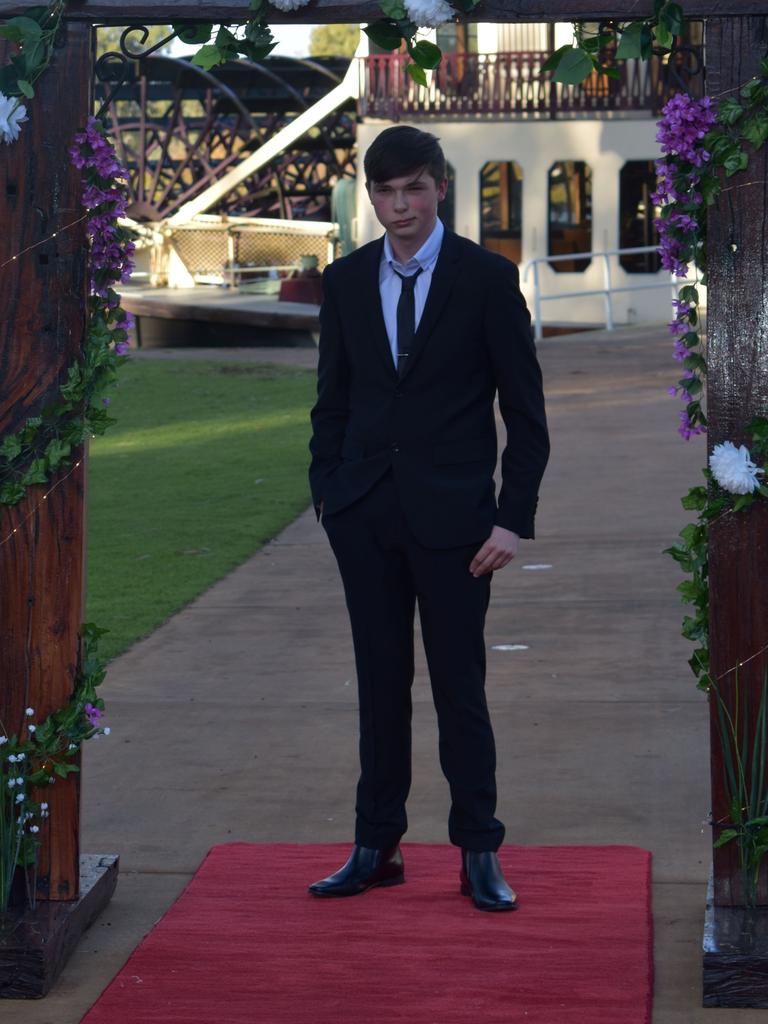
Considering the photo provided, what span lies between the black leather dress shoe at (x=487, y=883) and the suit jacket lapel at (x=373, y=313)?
1202 millimetres

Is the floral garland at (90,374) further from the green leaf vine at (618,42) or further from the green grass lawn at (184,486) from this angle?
the green grass lawn at (184,486)

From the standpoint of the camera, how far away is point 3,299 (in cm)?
430

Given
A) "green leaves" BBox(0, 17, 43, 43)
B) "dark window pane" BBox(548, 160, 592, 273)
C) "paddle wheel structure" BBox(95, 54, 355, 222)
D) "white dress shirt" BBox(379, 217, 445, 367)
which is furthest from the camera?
"paddle wheel structure" BBox(95, 54, 355, 222)

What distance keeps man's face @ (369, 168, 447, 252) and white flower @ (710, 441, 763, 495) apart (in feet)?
2.87

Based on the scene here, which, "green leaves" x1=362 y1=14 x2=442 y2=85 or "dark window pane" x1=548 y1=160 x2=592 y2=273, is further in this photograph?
"dark window pane" x1=548 y1=160 x2=592 y2=273

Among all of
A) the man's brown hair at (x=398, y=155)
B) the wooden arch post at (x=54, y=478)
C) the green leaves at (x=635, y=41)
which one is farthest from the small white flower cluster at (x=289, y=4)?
the green leaves at (x=635, y=41)

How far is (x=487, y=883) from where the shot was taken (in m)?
4.47

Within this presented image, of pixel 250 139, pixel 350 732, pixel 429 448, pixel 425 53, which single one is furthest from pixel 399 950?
pixel 250 139

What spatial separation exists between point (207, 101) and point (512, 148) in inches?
510

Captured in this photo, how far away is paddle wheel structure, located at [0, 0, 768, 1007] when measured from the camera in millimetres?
4023

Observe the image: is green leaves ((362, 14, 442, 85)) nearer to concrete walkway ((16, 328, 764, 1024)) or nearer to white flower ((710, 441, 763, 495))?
white flower ((710, 441, 763, 495))

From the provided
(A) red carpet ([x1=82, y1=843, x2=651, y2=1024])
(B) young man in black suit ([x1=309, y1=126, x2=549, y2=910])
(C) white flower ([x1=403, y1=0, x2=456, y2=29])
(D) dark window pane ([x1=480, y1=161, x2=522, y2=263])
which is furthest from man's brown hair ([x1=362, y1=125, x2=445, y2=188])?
(D) dark window pane ([x1=480, y1=161, x2=522, y2=263])

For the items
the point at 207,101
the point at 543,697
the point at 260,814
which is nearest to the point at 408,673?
the point at 260,814

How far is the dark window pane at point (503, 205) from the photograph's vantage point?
29672 mm
